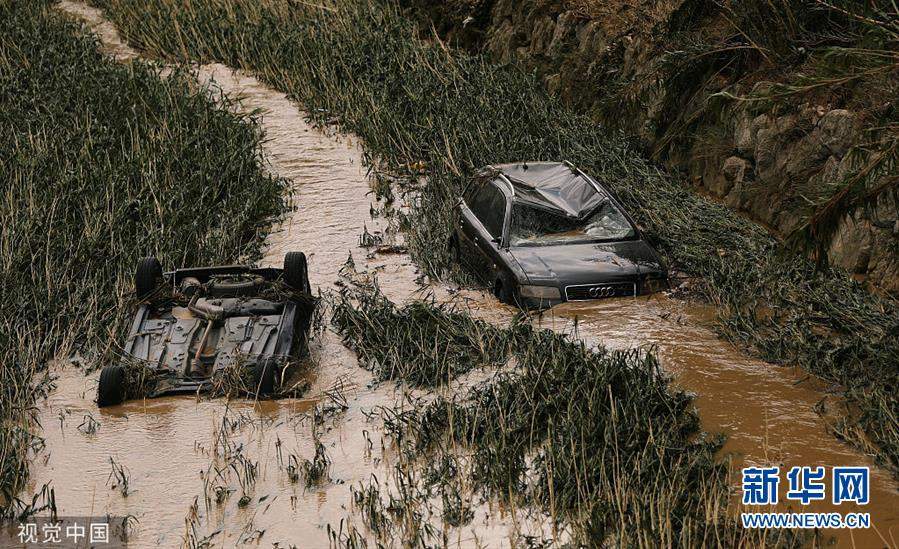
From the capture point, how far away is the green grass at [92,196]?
1079 cm

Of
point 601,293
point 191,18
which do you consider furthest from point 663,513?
point 191,18

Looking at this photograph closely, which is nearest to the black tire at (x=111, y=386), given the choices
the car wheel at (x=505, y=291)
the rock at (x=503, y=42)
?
the car wheel at (x=505, y=291)

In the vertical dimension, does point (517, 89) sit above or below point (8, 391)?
above

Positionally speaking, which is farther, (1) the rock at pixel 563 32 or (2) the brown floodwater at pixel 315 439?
(1) the rock at pixel 563 32

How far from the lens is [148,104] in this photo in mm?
18125

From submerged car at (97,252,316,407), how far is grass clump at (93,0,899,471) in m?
2.78

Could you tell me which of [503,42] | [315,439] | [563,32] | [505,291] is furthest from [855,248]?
[503,42]

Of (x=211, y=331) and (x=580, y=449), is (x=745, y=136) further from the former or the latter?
(x=211, y=331)

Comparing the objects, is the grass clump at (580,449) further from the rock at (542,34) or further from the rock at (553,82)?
the rock at (542,34)

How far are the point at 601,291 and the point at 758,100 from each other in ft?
9.87

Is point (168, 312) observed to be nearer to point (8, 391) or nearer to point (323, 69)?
point (8, 391)

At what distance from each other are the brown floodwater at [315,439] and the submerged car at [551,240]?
0.21 meters

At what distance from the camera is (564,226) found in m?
11.4

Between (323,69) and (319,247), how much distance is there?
21.7ft
